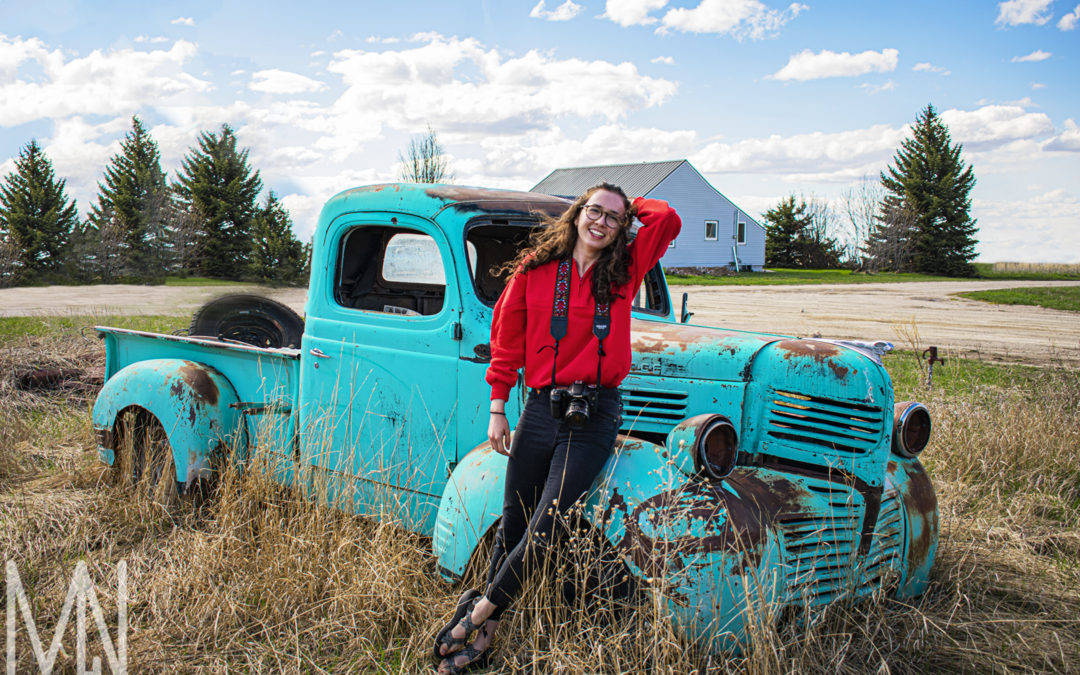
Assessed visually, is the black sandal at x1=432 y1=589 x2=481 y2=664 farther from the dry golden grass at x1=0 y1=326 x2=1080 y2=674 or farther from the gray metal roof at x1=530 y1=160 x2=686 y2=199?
the gray metal roof at x1=530 y1=160 x2=686 y2=199

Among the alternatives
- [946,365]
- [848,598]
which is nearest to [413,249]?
[848,598]

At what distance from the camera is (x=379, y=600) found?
129 inches

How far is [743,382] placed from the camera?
125 inches

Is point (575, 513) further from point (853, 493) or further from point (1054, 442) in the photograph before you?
point (1054, 442)

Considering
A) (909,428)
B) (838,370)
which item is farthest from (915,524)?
(838,370)

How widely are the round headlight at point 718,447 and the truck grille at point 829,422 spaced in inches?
14.7

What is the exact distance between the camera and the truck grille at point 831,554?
2850mm

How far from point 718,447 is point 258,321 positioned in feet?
13.2

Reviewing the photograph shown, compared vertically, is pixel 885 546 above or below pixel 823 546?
below

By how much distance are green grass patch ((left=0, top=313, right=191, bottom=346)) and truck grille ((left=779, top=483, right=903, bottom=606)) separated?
32.5ft

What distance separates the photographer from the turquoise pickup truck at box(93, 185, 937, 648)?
277 cm

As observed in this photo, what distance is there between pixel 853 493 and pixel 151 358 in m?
4.27

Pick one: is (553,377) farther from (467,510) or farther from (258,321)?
(258,321)

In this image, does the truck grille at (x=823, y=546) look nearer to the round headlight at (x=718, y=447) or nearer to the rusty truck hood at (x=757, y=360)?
the round headlight at (x=718, y=447)
